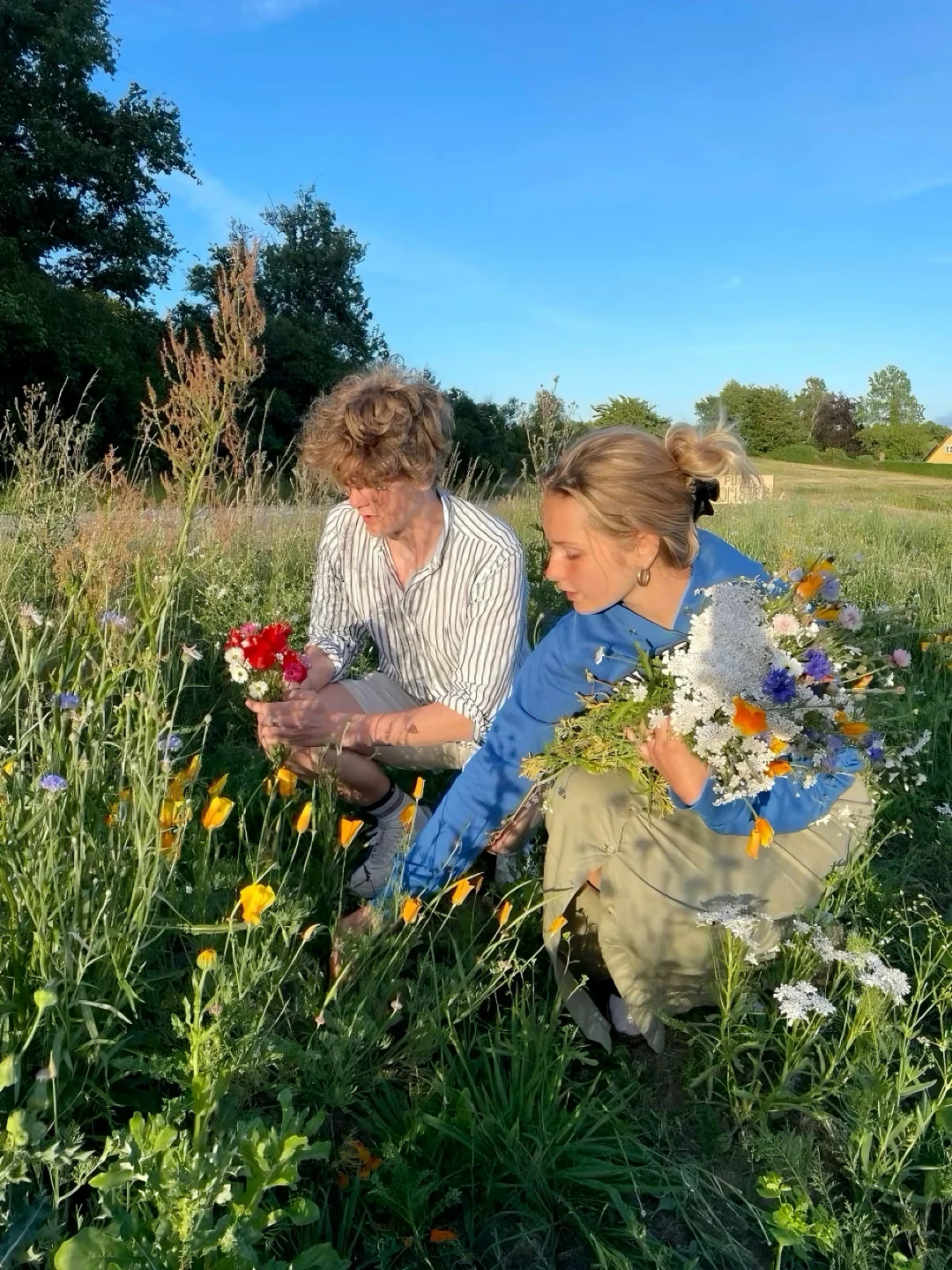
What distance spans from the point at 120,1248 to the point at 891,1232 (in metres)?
1.13

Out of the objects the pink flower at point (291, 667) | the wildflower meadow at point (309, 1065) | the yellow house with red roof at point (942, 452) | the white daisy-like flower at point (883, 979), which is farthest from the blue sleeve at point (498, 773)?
the yellow house with red roof at point (942, 452)

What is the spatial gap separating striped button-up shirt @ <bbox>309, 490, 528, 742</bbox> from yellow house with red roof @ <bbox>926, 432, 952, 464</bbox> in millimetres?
54339

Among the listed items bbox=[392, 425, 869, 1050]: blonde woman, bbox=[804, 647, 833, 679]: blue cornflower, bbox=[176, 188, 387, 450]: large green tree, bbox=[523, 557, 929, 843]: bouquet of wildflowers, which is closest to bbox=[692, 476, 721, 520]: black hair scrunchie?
bbox=[392, 425, 869, 1050]: blonde woman

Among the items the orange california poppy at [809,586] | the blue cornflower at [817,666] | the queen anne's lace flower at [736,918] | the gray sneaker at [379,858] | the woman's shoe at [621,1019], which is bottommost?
the woman's shoe at [621,1019]

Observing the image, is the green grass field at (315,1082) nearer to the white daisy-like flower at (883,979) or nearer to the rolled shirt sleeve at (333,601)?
the white daisy-like flower at (883,979)

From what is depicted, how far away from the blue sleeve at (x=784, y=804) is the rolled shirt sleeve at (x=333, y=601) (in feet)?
4.30

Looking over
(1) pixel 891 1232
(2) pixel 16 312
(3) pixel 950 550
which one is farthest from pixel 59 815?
(2) pixel 16 312

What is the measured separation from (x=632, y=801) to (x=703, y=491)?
0.75 metres

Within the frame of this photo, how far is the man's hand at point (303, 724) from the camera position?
2184mm

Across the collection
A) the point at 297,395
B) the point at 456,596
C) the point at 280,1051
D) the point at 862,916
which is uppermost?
the point at 297,395

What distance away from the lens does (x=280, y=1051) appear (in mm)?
1280

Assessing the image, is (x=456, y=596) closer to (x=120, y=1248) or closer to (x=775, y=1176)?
(x=775, y=1176)

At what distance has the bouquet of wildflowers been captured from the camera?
1.55 m

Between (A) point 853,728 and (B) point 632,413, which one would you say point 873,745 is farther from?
(B) point 632,413
